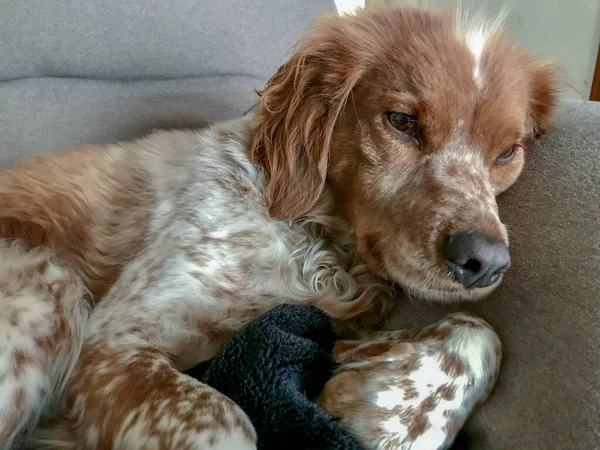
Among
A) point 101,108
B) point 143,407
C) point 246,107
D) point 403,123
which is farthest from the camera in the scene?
point 246,107

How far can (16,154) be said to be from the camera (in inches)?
87.7

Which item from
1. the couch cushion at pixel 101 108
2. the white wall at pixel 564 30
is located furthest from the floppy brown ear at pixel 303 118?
the white wall at pixel 564 30

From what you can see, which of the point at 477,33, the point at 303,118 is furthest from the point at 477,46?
the point at 303,118

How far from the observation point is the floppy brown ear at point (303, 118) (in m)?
1.58

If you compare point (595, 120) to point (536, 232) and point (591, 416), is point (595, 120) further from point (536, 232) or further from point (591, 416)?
point (591, 416)

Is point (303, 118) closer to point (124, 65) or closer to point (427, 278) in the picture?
point (427, 278)

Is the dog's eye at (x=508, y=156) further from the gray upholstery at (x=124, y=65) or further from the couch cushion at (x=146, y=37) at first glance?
the couch cushion at (x=146, y=37)

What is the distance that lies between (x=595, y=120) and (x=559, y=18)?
1919 mm

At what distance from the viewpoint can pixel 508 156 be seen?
5.14 ft

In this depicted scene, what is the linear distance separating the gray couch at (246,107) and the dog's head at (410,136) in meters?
0.10

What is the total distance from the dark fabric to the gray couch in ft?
1.02

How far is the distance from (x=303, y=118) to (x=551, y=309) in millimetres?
783

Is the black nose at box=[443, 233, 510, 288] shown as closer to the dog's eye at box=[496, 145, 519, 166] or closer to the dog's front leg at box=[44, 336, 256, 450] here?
the dog's eye at box=[496, 145, 519, 166]

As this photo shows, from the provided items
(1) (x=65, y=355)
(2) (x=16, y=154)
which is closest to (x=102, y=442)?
(1) (x=65, y=355)
